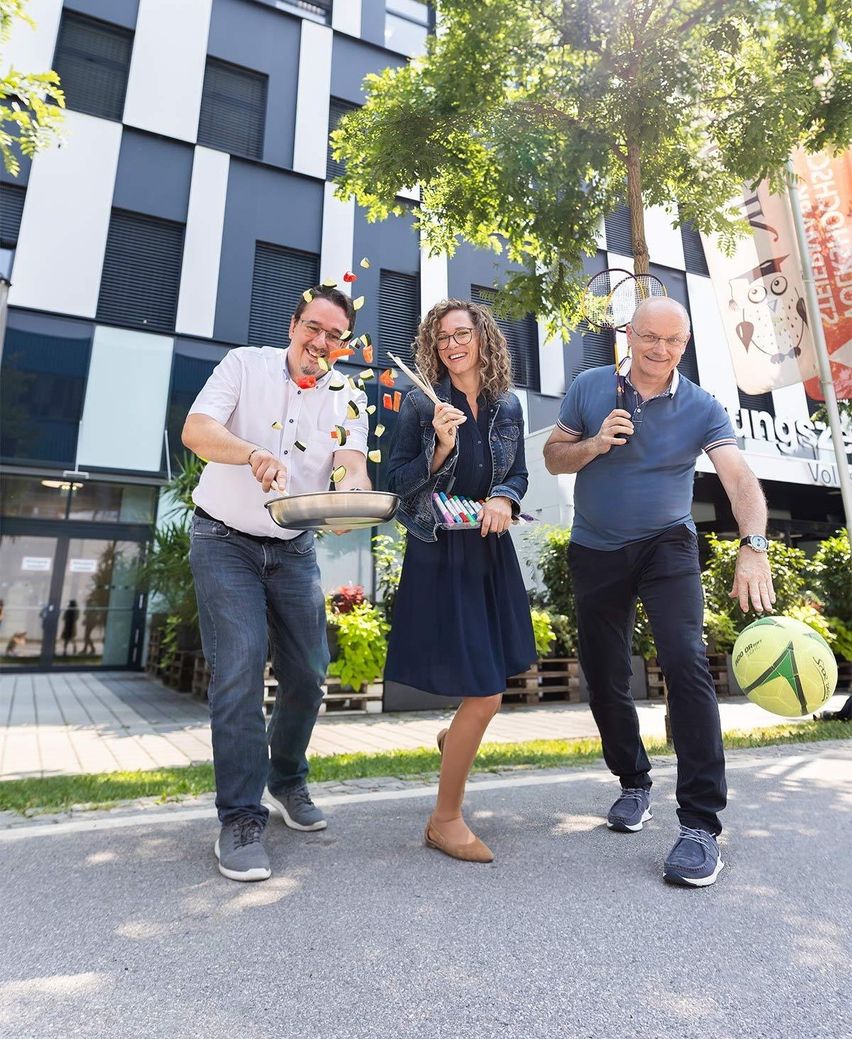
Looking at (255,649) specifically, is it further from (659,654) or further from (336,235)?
(336,235)

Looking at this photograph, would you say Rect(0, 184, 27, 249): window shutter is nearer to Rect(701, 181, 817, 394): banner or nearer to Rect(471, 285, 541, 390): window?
Rect(471, 285, 541, 390): window

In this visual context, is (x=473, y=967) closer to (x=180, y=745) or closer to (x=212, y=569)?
(x=212, y=569)

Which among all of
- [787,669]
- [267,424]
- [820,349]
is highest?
[820,349]

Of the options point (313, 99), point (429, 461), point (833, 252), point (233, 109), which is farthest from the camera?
point (313, 99)

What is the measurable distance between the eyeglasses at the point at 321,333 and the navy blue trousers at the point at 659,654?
1.43 m

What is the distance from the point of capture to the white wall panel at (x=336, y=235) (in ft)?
47.3

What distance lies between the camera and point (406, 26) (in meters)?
16.2

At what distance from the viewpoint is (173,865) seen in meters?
2.58

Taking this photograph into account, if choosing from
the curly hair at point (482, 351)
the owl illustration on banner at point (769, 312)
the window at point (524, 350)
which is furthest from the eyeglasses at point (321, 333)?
the window at point (524, 350)

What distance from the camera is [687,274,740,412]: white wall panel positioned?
692 inches

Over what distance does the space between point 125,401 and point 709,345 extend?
13.9m

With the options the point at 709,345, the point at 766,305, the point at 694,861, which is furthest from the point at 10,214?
the point at 709,345

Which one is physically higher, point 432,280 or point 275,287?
point 432,280

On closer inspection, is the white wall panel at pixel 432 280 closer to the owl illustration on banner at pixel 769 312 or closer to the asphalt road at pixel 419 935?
the owl illustration on banner at pixel 769 312
